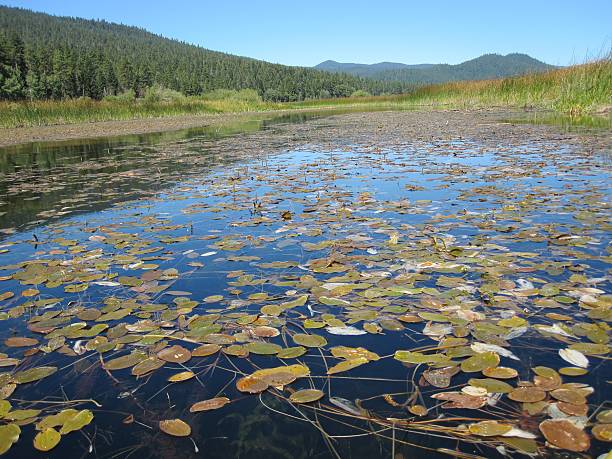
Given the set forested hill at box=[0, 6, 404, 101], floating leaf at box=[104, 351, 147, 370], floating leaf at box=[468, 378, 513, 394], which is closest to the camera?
floating leaf at box=[468, 378, 513, 394]

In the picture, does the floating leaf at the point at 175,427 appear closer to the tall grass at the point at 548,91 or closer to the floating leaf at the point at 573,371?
the floating leaf at the point at 573,371

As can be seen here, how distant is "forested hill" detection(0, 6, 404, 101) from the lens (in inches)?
2406

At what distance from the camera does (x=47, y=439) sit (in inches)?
57.6

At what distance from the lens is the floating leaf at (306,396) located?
159 cm

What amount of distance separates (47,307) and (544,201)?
4593mm

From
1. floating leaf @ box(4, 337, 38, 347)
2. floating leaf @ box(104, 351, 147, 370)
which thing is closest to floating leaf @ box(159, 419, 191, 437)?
floating leaf @ box(104, 351, 147, 370)

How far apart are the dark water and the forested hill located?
219 ft

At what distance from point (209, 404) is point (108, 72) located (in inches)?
3307

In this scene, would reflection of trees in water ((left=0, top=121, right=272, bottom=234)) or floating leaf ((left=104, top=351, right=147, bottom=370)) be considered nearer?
floating leaf ((left=104, top=351, right=147, bottom=370))

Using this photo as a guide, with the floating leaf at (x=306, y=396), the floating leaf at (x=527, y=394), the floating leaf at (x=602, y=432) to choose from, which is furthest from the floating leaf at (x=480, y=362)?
the floating leaf at (x=306, y=396)

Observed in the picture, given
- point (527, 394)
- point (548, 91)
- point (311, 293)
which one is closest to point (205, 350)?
point (311, 293)

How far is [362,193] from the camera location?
5.23 meters

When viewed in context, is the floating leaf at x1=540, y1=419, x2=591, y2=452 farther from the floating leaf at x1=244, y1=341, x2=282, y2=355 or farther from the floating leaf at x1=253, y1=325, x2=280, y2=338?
the floating leaf at x1=253, y1=325, x2=280, y2=338

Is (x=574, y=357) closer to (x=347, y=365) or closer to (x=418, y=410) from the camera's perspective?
(x=418, y=410)
